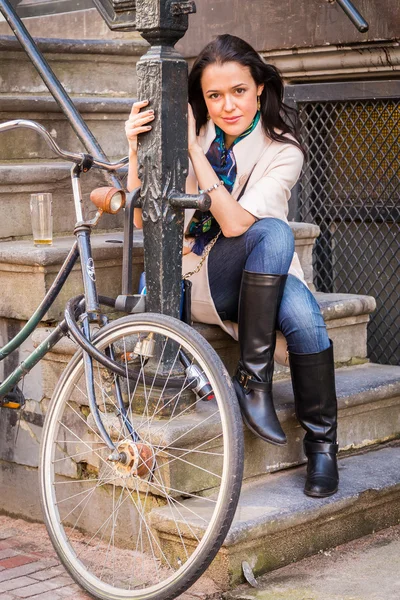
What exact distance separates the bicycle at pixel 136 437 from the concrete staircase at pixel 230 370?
8 centimetres

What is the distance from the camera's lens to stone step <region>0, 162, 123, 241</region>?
4.12 m

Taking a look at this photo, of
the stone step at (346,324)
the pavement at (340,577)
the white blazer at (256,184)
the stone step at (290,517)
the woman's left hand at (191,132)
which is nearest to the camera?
the pavement at (340,577)

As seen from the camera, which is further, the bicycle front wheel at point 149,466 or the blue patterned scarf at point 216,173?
the blue patterned scarf at point 216,173

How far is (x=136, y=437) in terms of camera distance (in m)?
3.30

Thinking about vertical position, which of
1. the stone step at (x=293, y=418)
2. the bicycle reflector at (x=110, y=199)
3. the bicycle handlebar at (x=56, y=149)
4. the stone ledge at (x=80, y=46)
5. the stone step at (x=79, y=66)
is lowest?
the stone step at (x=293, y=418)

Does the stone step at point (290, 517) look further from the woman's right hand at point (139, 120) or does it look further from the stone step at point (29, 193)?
the stone step at point (29, 193)

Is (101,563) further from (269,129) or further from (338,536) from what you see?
(269,129)

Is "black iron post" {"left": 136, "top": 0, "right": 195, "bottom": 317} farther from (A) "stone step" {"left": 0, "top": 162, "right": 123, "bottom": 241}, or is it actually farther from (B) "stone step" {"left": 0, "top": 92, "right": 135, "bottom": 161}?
(B) "stone step" {"left": 0, "top": 92, "right": 135, "bottom": 161}

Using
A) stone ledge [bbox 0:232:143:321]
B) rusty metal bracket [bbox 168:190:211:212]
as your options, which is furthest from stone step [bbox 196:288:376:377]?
rusty metal bracket [bbox 168:190:211:212]

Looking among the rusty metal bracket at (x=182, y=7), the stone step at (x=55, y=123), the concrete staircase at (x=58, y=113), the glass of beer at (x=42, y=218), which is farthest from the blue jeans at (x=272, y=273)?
the stone step at (x=55, y=123)

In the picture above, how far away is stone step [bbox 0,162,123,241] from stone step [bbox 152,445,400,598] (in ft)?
4.46

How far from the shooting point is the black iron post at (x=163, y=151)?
3.36 meters

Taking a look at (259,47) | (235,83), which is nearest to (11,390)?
(235,83)

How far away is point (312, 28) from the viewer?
4957 millimetres
